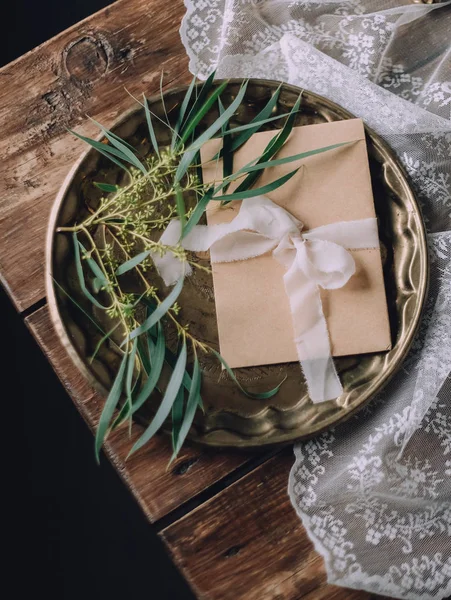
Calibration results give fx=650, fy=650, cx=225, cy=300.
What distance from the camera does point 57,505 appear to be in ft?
4.14

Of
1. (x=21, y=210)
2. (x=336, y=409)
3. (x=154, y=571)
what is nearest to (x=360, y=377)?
(x=336, y=409)

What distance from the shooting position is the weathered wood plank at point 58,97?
87cm

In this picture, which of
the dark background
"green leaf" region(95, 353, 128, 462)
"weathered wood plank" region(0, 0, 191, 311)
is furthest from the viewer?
the dark background

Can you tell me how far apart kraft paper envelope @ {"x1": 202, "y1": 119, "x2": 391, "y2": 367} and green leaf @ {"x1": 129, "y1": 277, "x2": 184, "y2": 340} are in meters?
0.08

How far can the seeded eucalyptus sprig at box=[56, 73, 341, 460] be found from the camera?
75cm

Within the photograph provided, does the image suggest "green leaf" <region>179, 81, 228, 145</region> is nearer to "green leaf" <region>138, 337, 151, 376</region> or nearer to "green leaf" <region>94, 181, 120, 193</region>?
"green leaf" <region>94, 181, 120, 193</region>

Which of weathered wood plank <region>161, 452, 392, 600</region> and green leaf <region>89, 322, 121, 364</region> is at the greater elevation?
green leaf <region>89, 322, 121, 364</region>

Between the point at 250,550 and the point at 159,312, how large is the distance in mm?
327

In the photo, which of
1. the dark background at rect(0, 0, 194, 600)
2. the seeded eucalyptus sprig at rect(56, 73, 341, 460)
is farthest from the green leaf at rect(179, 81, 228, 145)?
the dark background at rect(0, 0, 194, 600)

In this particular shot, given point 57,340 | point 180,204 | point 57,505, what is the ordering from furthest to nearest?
point 57,505, point 57,340, point 180,204

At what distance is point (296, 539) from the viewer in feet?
2.69

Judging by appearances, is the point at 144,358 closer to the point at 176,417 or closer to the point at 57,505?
the point at 176,417

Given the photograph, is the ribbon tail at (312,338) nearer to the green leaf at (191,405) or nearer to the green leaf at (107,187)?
the green leaf at (191,405)

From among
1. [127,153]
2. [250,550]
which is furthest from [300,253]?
[250,550]
